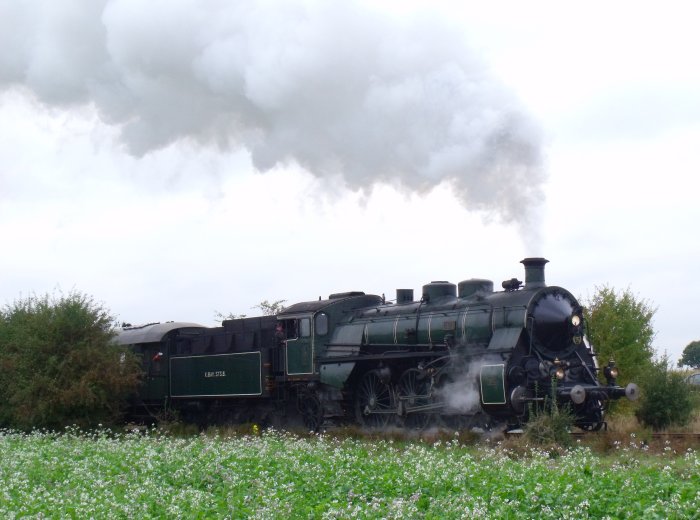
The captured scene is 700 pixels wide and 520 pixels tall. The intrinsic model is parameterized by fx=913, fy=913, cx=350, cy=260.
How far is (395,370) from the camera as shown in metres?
19.9

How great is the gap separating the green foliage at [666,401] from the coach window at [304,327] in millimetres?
7768

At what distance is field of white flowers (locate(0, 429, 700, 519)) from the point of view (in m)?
9.26

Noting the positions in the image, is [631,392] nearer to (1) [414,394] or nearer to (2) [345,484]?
(1) [414,394]

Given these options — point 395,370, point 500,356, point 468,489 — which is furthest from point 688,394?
point 468,489

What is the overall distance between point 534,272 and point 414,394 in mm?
3556

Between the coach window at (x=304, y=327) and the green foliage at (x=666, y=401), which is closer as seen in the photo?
the green foliage at (x=666, y=401)

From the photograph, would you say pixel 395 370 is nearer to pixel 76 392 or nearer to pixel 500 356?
pixel 500 356

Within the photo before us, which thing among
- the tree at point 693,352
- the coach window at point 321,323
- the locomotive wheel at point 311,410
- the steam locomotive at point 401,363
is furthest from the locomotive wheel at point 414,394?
the tree at point 693,352

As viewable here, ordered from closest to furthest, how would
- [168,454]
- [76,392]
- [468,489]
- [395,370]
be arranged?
1. [468,489]
2. [168,454]
3. [395,370]
4. [76,392]

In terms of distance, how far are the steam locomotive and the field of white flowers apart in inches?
94.3

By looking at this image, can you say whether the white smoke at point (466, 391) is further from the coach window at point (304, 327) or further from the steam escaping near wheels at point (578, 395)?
the coach window at point (304, 327)

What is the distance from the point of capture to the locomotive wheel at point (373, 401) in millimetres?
19953

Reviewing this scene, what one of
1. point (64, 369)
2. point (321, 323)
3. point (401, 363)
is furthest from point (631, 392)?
point (64, 369)

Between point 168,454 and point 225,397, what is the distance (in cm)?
983
